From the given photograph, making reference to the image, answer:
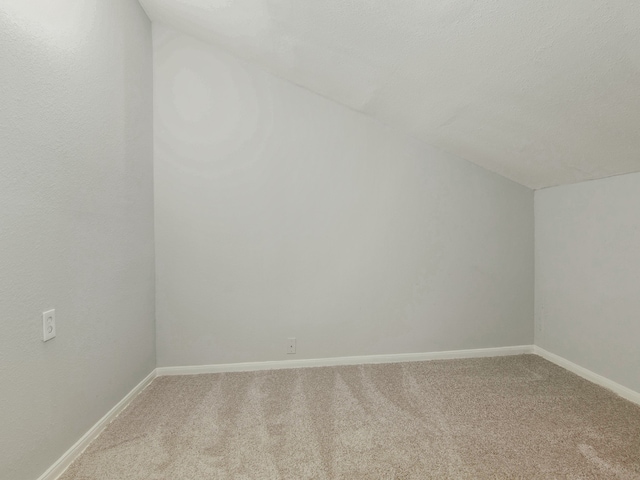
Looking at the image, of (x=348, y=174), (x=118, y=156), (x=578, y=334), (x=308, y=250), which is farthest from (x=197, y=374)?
(x=578, y=334)

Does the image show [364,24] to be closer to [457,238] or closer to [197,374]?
[457,238]

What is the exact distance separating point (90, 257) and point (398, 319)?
2.16 metres

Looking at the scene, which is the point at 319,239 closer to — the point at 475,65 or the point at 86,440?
the point at 475,65

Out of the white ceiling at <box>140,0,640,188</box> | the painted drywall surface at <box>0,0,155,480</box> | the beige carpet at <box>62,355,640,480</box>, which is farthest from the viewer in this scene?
the beige carpet at <box>62,355,640,480</box>

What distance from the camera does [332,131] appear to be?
261 cm

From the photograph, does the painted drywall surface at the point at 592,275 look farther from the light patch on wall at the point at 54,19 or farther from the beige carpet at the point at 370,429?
the light patch on wall at the point at 54,19

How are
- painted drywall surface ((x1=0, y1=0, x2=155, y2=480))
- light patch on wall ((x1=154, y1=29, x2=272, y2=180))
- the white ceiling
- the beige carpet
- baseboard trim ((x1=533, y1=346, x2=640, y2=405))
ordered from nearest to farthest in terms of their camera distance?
1. painted drywall surface ((x1=0, y1=0, x2=155, y2=480))
2. the white ceiling
3. the beige carpet
4. baseboard trim ((x1=533, y1=346, x2=640, y2=405))
5. light patch on wall ((x1=154, y1=29, x2=272, y2=180))

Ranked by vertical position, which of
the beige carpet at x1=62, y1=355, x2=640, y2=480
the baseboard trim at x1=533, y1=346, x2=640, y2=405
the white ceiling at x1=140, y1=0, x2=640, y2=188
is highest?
the white ceiling at x1=140, y1=0, x2=640, y2=188

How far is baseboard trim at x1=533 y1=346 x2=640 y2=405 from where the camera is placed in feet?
6.70

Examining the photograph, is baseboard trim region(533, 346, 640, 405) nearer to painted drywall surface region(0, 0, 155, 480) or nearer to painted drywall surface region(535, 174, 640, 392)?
painted drywall surface region(535, 174, 640, 392)

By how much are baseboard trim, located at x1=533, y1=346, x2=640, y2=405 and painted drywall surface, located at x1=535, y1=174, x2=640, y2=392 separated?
32 millimetres

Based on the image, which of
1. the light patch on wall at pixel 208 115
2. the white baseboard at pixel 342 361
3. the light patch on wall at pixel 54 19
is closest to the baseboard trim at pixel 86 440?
the white baseboard at pixel 342 361

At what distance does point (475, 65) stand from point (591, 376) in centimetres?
225

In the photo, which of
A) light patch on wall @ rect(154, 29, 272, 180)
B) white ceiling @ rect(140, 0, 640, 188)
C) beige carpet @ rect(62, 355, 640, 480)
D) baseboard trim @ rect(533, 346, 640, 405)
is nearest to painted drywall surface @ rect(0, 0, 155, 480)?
light patch on wall @ rect(154, 29, 272, 180)
